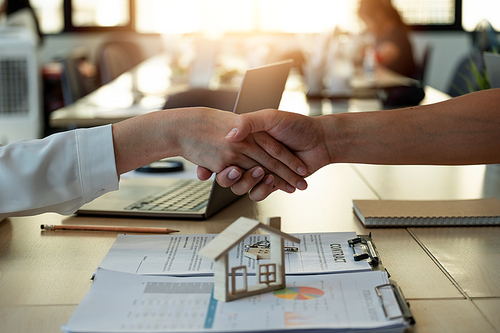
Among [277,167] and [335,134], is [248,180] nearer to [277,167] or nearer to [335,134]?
[277,167]

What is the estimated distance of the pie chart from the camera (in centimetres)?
66

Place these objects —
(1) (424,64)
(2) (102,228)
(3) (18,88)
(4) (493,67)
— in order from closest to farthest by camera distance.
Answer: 1. (2) (102,228)
2. (4) (493,67)
3. (3) (18,88)
4. (1) (424,64)

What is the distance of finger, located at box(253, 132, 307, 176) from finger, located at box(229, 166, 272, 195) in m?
0.04

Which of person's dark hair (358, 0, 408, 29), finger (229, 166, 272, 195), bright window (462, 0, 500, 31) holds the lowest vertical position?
finger (229, 166, 272, 195)

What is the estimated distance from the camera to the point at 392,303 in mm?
638

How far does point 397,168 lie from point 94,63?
5.40 m

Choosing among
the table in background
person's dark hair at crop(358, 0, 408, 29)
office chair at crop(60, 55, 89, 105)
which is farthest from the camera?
person's dark hair at crop(358, 0, 408, 29)

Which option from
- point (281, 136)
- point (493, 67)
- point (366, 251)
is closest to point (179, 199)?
point (281, 136)

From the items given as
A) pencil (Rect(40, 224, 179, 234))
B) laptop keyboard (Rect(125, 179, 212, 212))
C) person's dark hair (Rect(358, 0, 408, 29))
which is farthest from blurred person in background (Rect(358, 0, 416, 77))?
pencil (Rect(40, 224, 179, 234))

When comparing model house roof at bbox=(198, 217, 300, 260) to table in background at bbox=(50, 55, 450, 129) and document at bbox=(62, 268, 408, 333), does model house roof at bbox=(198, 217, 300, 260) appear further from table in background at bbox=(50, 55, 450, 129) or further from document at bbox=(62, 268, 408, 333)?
table in background at bbox=(50, 55, 450, 129)

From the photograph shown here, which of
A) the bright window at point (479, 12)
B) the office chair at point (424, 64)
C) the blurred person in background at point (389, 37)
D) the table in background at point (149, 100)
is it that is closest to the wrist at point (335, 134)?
the table in background at point (149, 100)

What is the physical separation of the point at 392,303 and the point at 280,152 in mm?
540

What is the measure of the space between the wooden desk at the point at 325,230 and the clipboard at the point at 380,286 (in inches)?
0.9

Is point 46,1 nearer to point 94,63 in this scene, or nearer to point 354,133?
point 94,63
